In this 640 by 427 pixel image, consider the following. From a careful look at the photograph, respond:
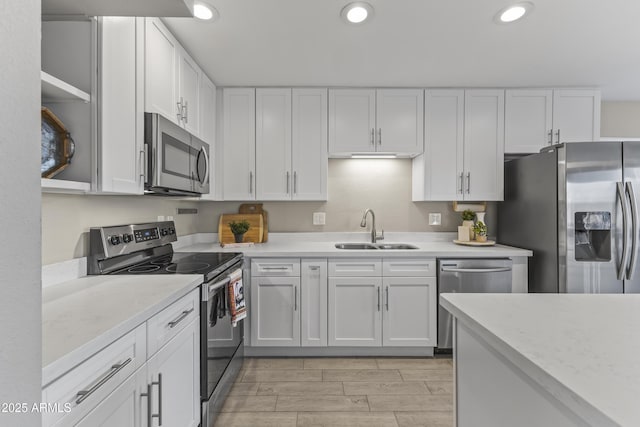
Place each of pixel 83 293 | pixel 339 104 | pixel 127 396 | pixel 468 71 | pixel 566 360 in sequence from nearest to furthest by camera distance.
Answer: pixel 566 360 → pixel 127 396 → pixel 83 293 → pixel 468 71 → pixel 339 104

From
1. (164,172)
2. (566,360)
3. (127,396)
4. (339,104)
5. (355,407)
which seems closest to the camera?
(566,360)

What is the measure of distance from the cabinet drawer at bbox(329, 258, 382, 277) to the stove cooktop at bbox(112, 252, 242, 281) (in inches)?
30.2

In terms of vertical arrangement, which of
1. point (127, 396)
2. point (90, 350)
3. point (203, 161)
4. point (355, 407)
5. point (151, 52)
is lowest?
point (355, 407)

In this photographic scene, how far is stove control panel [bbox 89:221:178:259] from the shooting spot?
1647mm

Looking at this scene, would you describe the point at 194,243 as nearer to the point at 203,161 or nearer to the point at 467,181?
the point at 203,161

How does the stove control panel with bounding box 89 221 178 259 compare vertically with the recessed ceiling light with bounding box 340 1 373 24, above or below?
below

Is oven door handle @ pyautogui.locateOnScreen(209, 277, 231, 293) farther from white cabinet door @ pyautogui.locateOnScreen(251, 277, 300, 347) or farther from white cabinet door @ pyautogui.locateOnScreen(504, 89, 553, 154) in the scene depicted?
white cabinet door @ pyautogui.locateOnScreen(504, 89, 553, 154)

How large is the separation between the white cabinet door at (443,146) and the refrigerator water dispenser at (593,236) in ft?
3.03

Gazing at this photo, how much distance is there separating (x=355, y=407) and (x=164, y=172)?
71.4 inches

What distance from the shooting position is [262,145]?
2.95 m

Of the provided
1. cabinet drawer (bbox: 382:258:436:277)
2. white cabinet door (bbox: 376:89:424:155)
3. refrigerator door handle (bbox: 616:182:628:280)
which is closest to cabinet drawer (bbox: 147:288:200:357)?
cabinet drawer (bbox: 382:258:436:277)

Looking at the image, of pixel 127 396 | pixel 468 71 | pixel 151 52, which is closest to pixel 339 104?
pixel 468 71

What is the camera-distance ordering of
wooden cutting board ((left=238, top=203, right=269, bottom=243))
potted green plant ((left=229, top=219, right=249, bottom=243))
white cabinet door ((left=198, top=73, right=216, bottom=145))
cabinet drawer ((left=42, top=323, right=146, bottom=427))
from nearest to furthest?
cabinet drawer ((left=42, top=323, right=146, bottom=427)) < white cabinet door ((left=198, top=73, right=216, bottom=145)) < potted green plant ((left=229, top=219, right=249, bottom=243)) < wooden cutting board ((left=238, top=203, right=269, bottom=243))

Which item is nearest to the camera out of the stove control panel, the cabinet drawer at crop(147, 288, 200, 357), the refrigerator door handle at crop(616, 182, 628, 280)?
the cabinet drawer at crop(147, 288, 200, 357)
